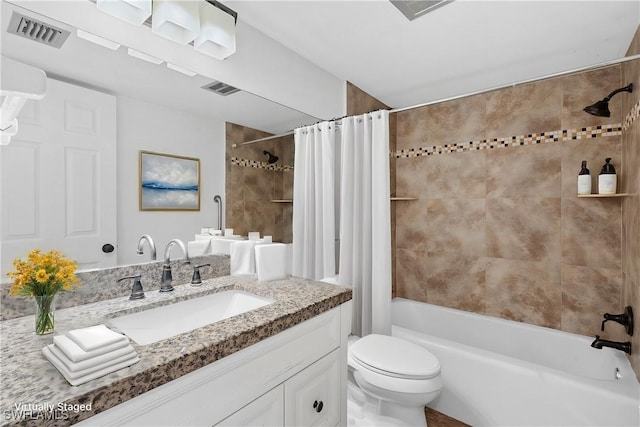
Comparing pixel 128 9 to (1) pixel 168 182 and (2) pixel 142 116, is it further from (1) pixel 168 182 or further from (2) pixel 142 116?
(1) pixel 168 182

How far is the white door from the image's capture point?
95cm

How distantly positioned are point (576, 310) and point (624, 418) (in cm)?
92

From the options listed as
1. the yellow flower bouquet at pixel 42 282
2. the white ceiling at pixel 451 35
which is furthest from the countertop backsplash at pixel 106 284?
the white ceiling at pixel 451 35

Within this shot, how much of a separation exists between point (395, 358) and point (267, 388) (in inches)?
34.7

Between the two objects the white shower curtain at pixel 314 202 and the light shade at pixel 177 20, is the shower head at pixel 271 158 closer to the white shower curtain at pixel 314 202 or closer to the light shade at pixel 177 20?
the white shower curtain at pixel 314 202

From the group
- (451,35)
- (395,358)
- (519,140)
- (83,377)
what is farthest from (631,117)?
(83,377)

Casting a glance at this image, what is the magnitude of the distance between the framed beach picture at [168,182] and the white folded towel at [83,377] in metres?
0.68

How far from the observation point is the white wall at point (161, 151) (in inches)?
47.8

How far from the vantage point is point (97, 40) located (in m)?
1.16

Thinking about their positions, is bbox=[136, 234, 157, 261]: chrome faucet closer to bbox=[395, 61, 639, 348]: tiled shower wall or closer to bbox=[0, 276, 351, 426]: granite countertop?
bbox=[0, 276, 351, 426]: granite countertop

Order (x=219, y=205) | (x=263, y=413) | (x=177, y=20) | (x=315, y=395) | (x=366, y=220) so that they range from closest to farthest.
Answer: (x=263, y=413) < (x=315, y=395) < (x=177, y=20) < (x=219, y=205) < (x=366, y=220)

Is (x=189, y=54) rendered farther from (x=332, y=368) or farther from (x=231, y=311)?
(x=332, y=368)

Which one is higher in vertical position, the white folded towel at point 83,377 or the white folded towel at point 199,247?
the white folded towel at point 199,247

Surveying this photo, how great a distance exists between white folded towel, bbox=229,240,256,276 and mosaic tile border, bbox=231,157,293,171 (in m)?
0.44
